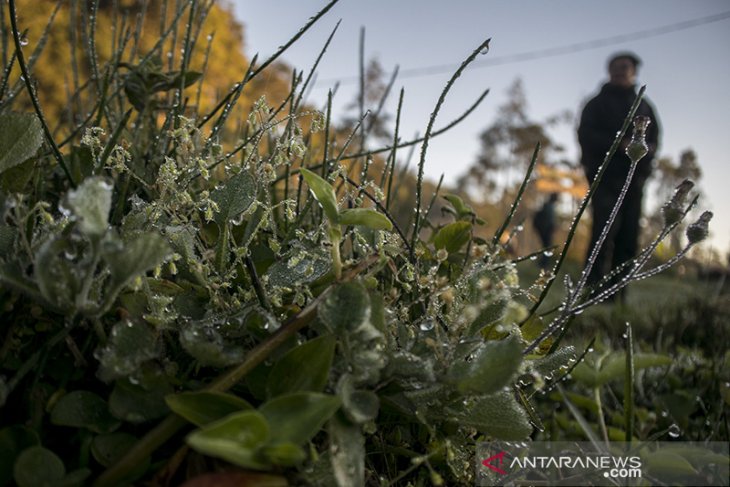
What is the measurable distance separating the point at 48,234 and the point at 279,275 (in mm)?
177

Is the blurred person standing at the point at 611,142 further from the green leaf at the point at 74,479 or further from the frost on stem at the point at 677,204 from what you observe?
the green leaf at the point at 74,479

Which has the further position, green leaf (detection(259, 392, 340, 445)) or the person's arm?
the person's arm

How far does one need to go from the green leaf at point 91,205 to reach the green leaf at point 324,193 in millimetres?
138

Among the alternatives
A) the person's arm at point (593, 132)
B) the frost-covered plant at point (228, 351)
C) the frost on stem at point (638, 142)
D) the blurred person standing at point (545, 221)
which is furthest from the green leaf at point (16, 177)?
the blurred person standing at point (545, 221)

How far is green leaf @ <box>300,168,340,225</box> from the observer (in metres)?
0.46

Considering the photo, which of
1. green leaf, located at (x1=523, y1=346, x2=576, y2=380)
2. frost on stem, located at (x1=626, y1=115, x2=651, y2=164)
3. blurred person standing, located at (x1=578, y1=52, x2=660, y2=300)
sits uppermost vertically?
blurred person standing, located at (x1=578, y1=52, x2=660, y2=300)

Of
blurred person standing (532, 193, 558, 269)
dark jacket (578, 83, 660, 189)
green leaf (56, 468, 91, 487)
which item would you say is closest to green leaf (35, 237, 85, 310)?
green leaf (56, 468, 91, 487)

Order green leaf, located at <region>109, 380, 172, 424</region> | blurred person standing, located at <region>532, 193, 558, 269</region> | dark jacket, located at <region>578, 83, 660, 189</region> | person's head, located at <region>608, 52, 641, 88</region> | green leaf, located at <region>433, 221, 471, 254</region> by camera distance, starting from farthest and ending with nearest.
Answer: blurred person standing, located at <region>532, 193, 558, 269</region>, person's head, located at <region>608, 52, 641, 88</region>, dark jacket, located at <region>578, 83, 660, 189</region>, green leaf, located at <region>433, 221, 471, 254</region>, green leaf, located at <region>109, 380, 172, 424</region>

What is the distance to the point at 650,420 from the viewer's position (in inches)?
45.0

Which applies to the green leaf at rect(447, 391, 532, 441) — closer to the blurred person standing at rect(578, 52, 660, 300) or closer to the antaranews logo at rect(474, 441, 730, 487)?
the antaranews logo at rect(474, 441, 730, 487)

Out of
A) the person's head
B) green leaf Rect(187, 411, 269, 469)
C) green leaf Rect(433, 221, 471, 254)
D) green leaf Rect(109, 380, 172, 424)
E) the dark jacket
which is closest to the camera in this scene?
green leaf Rect(187, 411, 269, 469)

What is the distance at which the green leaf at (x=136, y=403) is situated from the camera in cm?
43

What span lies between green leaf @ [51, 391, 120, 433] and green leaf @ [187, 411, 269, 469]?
0.41 feet

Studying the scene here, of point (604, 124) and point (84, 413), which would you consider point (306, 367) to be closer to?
point (84, 413)
